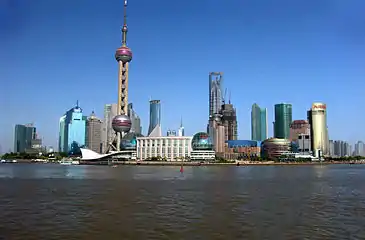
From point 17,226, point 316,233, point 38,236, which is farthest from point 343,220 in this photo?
point 17,226

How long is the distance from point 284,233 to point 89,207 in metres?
17.7

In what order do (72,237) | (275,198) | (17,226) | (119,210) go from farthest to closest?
(275,198), (119,210), (17,226), (72,237)

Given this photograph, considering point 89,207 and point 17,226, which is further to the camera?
point 89,207

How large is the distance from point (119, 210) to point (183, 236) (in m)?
10.8

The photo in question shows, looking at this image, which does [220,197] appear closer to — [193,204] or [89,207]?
[193,204]

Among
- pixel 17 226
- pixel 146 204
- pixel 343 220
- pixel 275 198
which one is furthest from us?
pixel 275 198

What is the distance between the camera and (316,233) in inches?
→ 883

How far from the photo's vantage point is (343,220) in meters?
26.8

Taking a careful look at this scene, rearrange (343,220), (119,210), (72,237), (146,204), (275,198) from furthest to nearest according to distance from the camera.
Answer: (275,198)
(146,204)
(119,210)
(343,220)
(72,237)

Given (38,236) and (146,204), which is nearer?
(38,236)

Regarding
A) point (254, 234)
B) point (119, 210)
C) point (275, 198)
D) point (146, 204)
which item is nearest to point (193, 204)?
point (146, 204)

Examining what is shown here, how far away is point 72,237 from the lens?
70.2 ft

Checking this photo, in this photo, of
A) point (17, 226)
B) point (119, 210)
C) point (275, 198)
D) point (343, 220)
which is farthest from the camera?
point (275, 198)

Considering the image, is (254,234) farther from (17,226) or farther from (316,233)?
(17,226)
